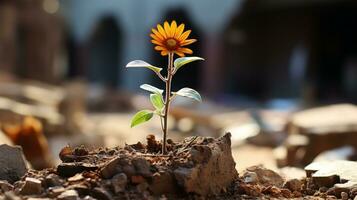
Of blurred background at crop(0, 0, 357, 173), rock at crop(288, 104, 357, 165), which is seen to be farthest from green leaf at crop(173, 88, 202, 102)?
blurred background at crop(0, 0, 357, 173)

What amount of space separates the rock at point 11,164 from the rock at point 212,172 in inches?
29.5

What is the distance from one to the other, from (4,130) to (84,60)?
765 inches

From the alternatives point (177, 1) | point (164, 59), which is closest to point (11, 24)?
point (177, 1)

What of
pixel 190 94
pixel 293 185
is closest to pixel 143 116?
pixel 190 94

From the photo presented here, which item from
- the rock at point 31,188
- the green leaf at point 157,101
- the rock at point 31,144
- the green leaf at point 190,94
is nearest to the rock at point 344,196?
the green leaf at point 190,94

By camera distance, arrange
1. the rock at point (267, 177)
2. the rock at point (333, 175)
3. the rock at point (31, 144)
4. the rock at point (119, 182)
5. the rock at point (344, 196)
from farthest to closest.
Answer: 1. the rock at point (31, 144)
2. the rock at point (267, 177)
3. the rock at point (333, 175)
4. the rock at point (344, 196)
5. the rock at point (119, 182)

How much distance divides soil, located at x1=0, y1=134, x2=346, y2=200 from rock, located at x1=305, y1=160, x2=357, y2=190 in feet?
0.35

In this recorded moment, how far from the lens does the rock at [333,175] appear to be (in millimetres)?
2568

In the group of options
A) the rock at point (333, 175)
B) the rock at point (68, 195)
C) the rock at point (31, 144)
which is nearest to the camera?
the rock at point (68, 195)

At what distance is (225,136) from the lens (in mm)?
2477

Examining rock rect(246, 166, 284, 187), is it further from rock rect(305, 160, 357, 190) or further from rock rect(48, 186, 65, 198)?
rock rect(48, 186, 65, 198)

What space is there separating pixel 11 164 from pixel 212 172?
0.86 metres

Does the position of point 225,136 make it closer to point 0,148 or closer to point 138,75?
point 0,148

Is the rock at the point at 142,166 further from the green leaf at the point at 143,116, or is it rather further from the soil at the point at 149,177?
the green leaf at the point at 143,116
